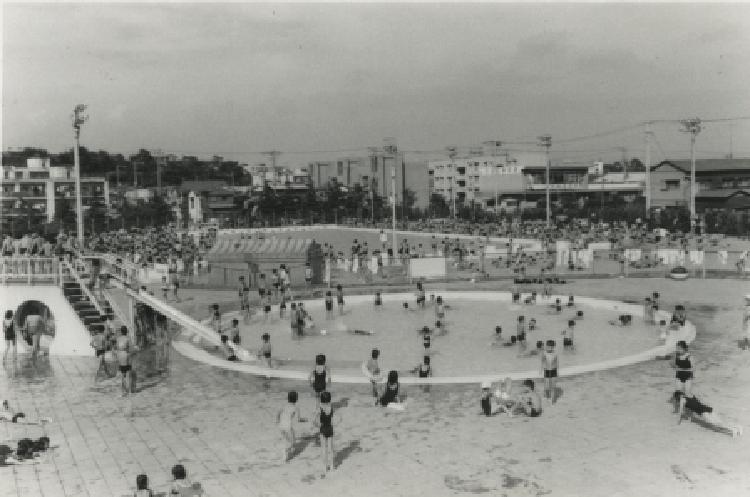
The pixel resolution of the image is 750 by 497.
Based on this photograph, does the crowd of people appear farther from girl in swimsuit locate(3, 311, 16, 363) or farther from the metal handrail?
the metal handrail

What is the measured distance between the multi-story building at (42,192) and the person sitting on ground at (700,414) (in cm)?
7228

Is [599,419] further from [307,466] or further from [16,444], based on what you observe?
[16,444]

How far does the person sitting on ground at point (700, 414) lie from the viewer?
39.4 feet

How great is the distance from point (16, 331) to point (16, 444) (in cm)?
1000

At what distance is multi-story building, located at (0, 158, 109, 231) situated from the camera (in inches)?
3014

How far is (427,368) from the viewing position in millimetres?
16719

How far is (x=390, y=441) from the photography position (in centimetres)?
1228

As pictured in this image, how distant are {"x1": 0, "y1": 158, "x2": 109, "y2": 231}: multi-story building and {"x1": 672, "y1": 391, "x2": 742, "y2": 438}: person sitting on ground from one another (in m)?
72.3

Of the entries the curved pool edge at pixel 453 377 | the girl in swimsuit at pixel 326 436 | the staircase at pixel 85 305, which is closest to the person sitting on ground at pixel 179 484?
the girl in swimsuit at pixel 326 436

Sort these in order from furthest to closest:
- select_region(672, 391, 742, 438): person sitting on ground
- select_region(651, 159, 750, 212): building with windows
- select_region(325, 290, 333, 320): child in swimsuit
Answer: select_region(651, 159, 750, 212): building with windows < select_region(325, 290, 333, 320): child in swimsuit < select_region(672, 391, 742, 438): person sitting on ground

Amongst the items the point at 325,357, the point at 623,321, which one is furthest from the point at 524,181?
the point at 325,357

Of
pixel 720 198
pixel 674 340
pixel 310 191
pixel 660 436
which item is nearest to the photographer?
pixel 660 436

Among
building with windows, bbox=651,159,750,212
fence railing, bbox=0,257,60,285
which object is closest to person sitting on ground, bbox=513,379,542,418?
fence railing, bbox=0,257,60,285

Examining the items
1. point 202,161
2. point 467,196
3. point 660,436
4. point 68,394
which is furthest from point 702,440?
point 202,161
